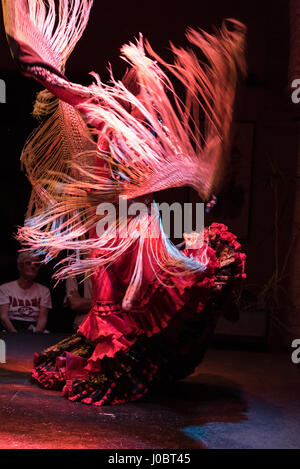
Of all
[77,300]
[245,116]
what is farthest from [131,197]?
[245,116]

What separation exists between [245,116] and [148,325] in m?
2.41

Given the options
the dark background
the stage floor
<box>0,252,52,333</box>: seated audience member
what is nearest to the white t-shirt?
<box>0,252,52,333</box>: seated audience member

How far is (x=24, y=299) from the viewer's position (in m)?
4.09

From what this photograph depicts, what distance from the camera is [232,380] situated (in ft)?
10.5

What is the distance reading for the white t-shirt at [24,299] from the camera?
406 centimetres

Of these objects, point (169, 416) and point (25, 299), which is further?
point (25, 299)

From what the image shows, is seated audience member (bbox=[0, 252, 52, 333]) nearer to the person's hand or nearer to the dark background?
the person's hand

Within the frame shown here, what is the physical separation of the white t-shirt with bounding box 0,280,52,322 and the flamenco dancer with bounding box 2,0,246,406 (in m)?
1.24

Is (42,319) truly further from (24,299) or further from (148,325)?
(148,325)

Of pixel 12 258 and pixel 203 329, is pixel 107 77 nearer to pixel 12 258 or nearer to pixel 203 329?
pixel 12 258
